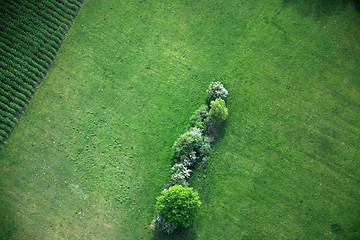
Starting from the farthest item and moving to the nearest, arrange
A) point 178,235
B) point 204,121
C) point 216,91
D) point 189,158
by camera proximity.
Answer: point 216,91 < point 204,121 < point 189,158 < point 178,235

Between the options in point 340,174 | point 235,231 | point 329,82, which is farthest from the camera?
point 329,82

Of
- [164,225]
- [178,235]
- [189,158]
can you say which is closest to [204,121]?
[189,158]

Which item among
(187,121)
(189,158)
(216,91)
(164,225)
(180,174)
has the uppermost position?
(216,91)

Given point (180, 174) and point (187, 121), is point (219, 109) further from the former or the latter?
point (180, 174)

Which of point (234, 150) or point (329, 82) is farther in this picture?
point (329, 82)

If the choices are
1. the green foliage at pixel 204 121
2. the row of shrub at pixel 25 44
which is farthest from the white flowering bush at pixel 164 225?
the row of shrub at pixel 25 44

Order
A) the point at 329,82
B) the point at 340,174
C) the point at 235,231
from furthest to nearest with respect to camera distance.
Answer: the point at 329,82 → the point at 340,174 → the point at 235,231

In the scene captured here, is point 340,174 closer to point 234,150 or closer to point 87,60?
point 234,150

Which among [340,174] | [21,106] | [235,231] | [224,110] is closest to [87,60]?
[21,106]

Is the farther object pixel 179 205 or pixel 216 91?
pixel 216 91
